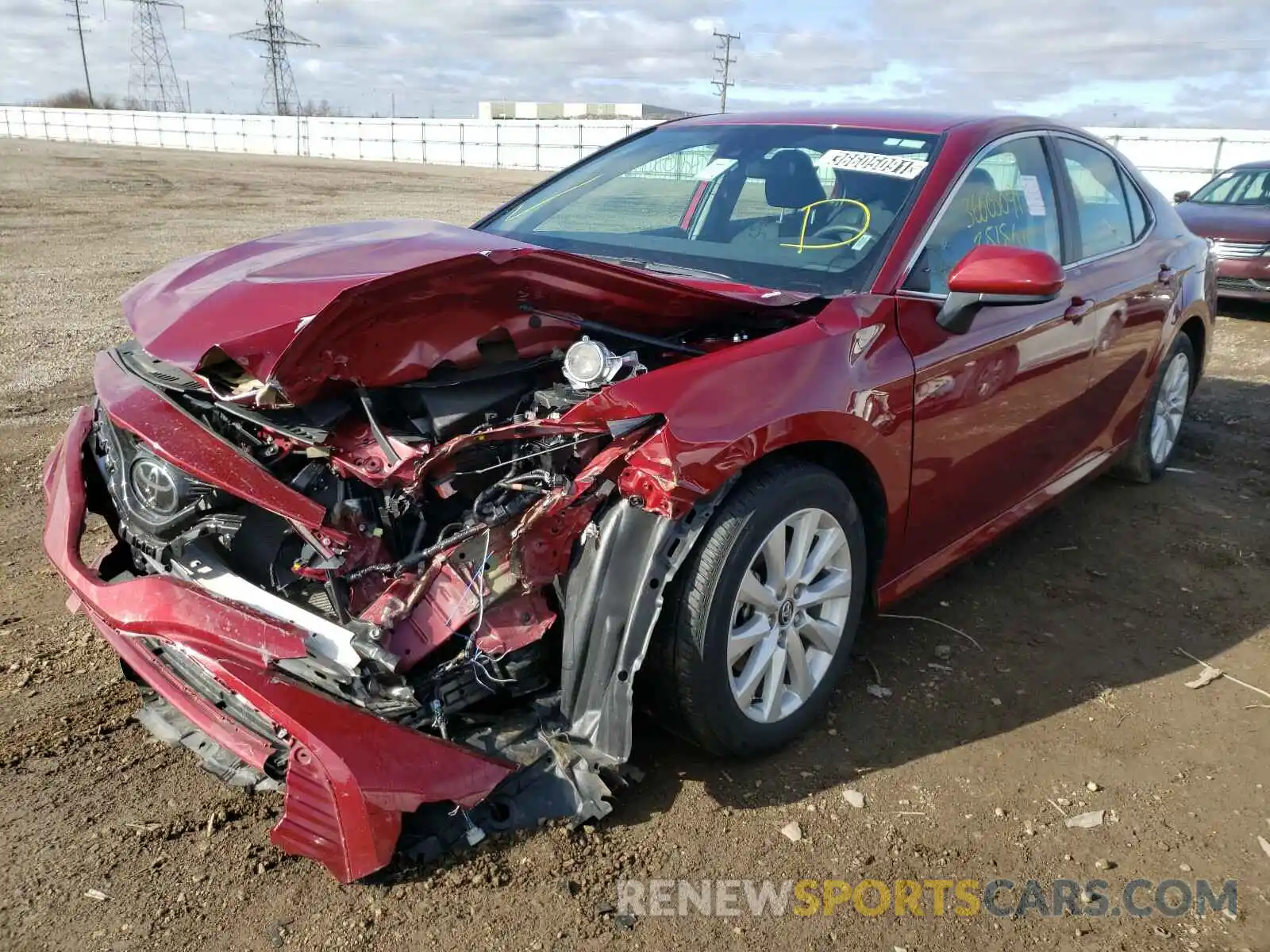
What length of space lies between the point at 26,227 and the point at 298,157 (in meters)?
35.1

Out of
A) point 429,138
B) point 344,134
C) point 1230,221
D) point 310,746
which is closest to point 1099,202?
point 310,746

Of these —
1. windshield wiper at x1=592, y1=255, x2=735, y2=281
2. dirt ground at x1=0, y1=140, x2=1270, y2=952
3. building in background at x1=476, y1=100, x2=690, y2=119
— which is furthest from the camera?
building in background at x1=476, y1=100, x2=690, y2=119

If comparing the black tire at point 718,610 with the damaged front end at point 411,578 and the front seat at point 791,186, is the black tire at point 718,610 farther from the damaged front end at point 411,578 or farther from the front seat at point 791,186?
the front seat at point 791,186

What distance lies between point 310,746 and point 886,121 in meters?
2.95

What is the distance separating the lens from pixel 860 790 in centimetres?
271

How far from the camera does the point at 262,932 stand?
6.99 ft

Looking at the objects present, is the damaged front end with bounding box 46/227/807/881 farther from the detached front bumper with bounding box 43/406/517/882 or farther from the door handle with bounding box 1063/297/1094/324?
the door handle with bounding box 1063/297/1094/324

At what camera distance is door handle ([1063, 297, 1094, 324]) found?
359cm

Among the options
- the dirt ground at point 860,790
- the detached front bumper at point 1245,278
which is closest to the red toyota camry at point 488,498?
the dirt ground at point 860,790

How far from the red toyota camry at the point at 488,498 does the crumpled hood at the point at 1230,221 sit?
8.24 metres

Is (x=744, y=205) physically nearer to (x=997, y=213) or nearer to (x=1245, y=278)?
(x=997, y=213)

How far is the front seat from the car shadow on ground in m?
1.52

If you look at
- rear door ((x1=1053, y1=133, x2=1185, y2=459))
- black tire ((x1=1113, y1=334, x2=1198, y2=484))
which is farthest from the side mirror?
black tire ((x1=1113, y1=334, x2=1198, y2=484))

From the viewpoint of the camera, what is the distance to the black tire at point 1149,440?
4734 mm
